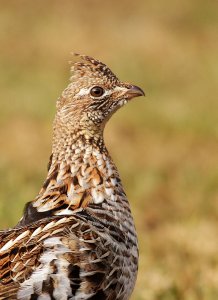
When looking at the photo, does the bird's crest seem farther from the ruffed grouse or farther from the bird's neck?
the bird's neck

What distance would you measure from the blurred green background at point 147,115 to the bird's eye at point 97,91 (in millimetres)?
2147

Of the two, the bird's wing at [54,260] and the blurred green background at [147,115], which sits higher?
the blurred green background at [147,115]

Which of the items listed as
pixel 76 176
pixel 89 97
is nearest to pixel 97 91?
pixel 89 97

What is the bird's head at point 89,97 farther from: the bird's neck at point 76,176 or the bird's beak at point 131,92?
the bird's neck at point 76,176

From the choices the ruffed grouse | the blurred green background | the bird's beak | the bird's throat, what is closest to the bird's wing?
the ruffed grouse

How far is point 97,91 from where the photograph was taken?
7.15 meters

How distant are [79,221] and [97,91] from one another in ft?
4.16

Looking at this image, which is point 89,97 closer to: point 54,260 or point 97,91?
point 97,91

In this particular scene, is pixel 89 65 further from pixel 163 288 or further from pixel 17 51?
pixel 17 51

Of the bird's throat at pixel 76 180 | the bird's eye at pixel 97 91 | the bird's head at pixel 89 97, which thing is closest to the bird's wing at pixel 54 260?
the bird's throat at pixel 76 180

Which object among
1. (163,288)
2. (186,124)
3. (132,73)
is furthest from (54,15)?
(163,288)

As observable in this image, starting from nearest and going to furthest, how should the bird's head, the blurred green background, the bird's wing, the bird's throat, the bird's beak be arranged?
the bird's wing, the bird's throat, the bird's head, the bird's beak, the blurred green background

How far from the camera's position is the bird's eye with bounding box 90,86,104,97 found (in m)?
7.12

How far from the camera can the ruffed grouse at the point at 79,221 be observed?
5.89 metres
